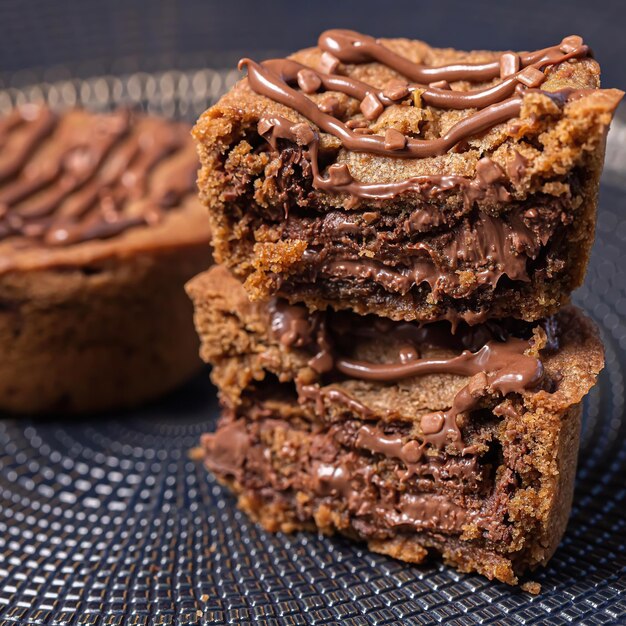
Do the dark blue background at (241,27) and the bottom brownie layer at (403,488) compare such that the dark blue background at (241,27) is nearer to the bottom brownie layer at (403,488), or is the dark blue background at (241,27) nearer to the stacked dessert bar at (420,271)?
the stacked dessert bar at (420,271)

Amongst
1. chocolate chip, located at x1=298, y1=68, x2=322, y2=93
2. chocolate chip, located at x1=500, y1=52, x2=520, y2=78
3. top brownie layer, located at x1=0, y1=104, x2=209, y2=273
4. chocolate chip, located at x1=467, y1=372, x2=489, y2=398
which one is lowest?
top brownie layer, located at x1=0, y1=104, x2=209, y2=273

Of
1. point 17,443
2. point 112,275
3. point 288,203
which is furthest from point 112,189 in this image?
point 288,203

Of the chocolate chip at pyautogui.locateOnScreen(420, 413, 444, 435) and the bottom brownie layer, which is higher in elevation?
the chocolate chip at pyautogui.locateOnScreen(420, 413, 444, 435)

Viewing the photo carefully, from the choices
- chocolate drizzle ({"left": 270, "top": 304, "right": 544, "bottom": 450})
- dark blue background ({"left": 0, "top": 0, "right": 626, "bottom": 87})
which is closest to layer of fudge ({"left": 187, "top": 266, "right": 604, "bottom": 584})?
chocolate drizzle ({"left": 270, "top": 304, "right": 544, "bottom": 450})

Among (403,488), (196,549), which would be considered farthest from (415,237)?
(196,549)

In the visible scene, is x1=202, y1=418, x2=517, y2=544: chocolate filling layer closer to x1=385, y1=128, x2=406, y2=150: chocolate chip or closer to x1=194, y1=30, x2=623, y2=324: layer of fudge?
x1=194, y1=30, x2=623, y2=324: layer of fudge

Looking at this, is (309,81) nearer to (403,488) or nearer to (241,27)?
(403,488)
